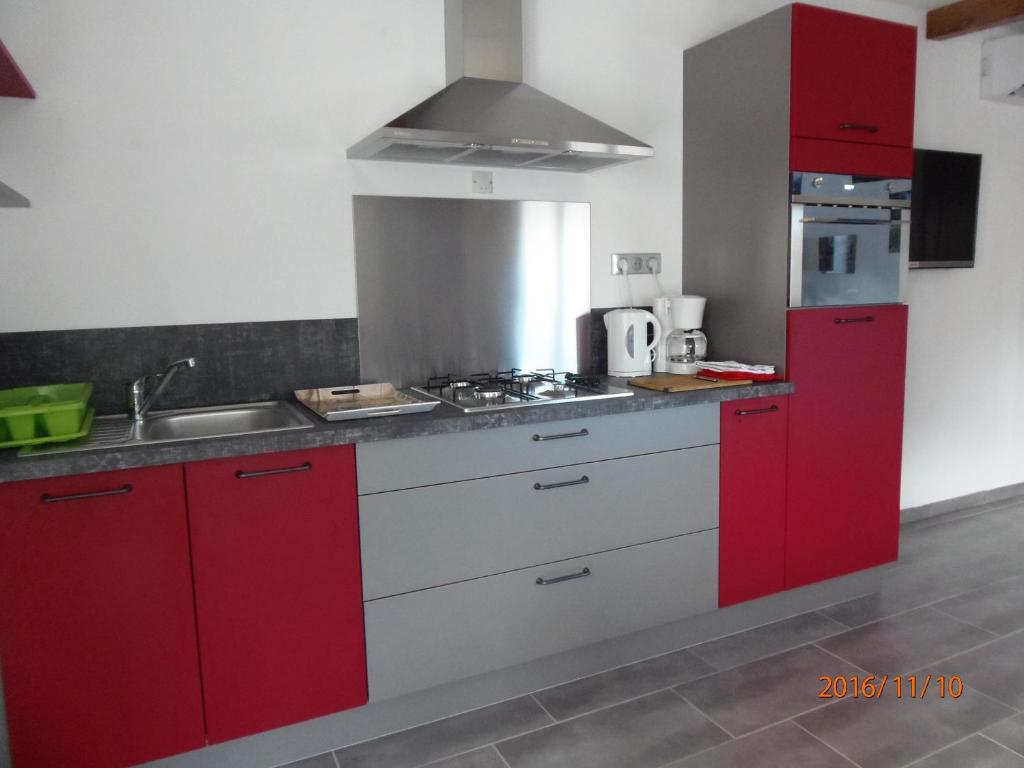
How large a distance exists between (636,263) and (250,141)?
151cm

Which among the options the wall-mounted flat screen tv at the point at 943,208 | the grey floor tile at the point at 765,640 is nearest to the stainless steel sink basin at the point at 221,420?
the grey floor tile at the point at 765,640

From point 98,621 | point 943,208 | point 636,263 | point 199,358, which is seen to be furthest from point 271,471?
point 943,208

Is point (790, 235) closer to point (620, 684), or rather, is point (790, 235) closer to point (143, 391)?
point (620, 684)

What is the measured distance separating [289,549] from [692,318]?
5.79ft

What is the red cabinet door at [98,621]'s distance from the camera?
5.55 feet

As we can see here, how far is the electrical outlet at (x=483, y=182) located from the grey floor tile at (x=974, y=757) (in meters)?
2.17

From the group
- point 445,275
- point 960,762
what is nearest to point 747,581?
point 960,762

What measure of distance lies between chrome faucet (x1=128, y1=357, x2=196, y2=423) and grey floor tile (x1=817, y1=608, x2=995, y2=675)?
232 cm

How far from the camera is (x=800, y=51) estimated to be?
264 cm

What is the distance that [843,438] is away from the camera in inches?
114

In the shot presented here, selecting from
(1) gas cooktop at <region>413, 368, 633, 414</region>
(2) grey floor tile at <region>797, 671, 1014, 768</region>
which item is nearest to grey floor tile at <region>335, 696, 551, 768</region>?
(2) grey floor tile at <region>797, 671, 1014, 768</region>

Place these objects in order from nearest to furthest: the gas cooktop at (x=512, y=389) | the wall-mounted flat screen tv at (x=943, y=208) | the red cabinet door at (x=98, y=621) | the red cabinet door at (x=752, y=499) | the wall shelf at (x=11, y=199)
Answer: the red cabinet door at (x=98, y=621), the wall shelf at (x=11, y=199), the gas cooktop at (x=512, y=389), the red cabinet door at (x=752, y=499), the wall-mounted flat screen tv at (x=943, y=208)
